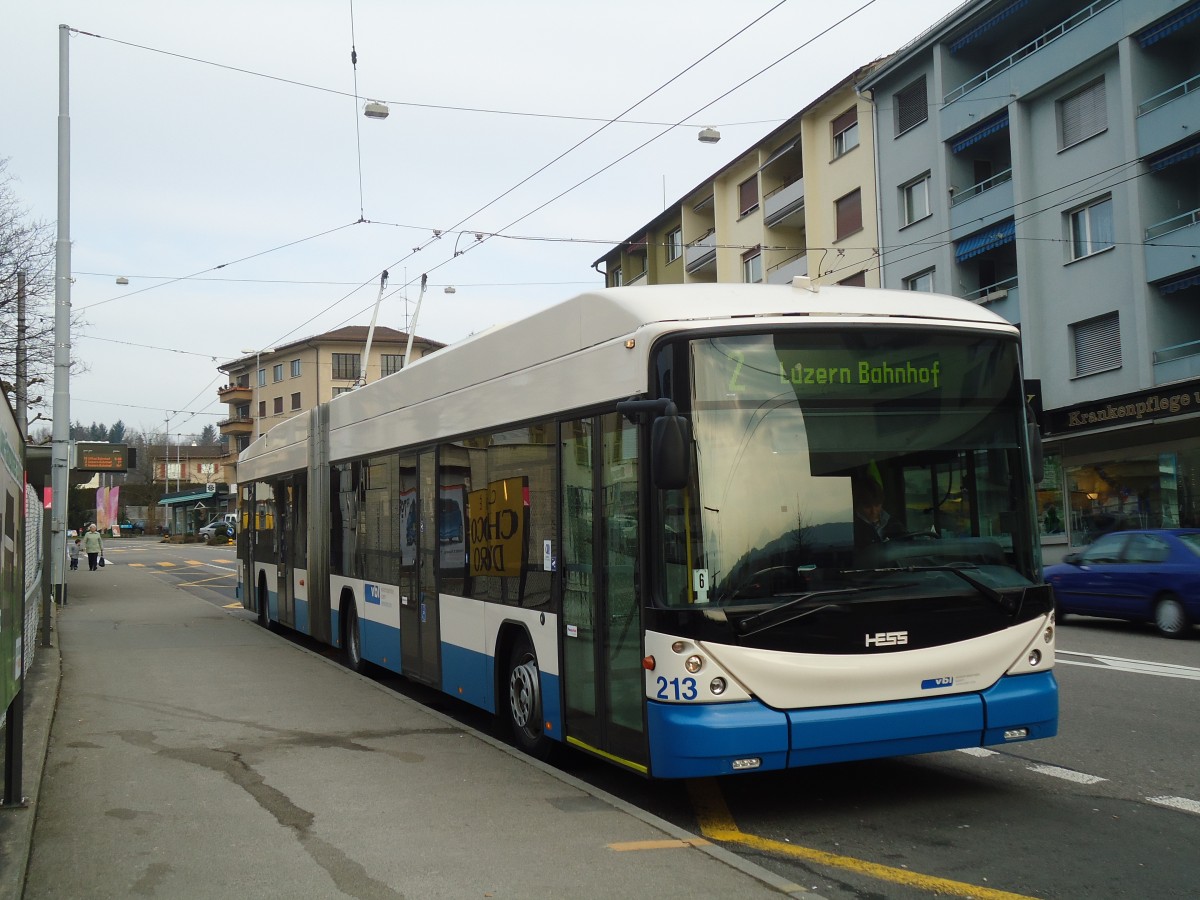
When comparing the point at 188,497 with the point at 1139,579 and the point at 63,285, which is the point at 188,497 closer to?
the point at 63,285

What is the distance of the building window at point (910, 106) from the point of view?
1283 inches

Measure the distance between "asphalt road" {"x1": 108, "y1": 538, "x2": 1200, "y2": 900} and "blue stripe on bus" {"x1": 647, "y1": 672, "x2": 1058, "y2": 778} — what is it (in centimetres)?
39

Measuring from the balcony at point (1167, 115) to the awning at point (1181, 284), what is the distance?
2.65m

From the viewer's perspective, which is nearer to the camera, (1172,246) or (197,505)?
(1172,246)

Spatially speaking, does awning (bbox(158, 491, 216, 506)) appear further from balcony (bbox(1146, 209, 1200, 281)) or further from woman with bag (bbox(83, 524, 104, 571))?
balcony (bbox(1146, 209, 1200, 281))

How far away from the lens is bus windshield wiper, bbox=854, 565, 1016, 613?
6294 mm

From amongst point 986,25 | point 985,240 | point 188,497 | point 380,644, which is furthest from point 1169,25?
point 188,497

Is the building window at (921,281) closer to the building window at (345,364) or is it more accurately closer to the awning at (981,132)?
the awning at (981,132)

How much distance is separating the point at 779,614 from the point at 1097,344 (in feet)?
77.8

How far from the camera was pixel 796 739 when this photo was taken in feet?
19.6

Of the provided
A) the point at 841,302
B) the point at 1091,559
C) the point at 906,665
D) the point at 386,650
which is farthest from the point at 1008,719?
the point at 1091,559

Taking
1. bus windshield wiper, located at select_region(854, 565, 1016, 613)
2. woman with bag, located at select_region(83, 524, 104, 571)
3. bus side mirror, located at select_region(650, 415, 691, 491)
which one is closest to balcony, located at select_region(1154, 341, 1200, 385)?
bus windshield wiper, located at select_region(854, 565, 1016, 613)

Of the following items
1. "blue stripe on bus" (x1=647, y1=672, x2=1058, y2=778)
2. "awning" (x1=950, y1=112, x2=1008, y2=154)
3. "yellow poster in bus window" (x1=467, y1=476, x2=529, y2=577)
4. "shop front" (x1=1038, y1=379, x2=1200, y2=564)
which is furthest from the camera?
"awning" (x1=950, y1=112, x2=1008, y2=154)

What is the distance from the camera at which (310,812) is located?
6.41m
